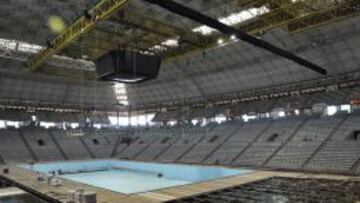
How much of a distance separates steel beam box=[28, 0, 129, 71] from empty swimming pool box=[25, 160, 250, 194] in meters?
9.43

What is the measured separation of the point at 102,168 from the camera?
120 feet

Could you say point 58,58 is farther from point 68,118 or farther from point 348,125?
point 348,125

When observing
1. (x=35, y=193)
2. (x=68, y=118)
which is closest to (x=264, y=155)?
(x=35, y=193)

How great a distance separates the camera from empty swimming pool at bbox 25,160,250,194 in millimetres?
25312

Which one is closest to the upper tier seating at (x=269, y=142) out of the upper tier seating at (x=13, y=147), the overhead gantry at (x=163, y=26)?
the overhead gantry at (x=163, y=26)

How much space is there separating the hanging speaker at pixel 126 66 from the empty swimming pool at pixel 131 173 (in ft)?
28.2

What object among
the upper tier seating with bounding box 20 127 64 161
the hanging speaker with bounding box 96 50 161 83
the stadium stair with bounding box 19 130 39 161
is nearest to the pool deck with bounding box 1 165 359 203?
the hanging speaker with bounding box 96 50 161 83

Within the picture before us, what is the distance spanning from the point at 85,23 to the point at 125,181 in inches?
561

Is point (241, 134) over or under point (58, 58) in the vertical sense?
under

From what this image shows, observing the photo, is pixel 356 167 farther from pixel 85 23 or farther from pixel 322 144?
pixel 85 23

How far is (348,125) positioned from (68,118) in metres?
33.0

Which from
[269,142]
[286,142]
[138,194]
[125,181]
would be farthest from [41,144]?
[138,194]

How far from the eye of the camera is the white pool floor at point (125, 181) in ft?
81.6

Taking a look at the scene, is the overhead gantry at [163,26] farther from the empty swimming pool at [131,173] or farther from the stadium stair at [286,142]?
the stadium stair at [286,142]
